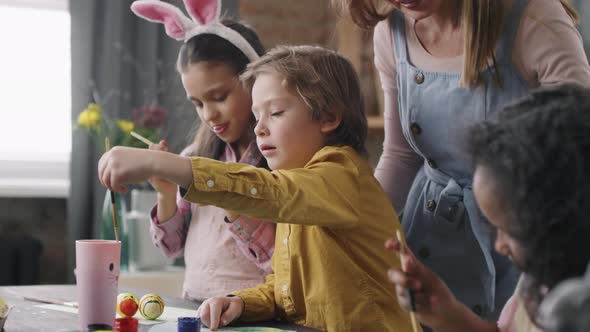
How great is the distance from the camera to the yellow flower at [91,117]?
288 cm

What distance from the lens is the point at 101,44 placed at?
3.21 meters

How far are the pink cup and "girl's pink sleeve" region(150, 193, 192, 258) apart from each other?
2.05 feet

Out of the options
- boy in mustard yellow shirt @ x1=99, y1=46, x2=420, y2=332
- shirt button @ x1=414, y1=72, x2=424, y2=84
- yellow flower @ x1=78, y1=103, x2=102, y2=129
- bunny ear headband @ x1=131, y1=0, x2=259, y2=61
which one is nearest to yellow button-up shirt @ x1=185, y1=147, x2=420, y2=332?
boy in mustard yellow shirt @ x1=99, y1=46, x2=420, y2=332

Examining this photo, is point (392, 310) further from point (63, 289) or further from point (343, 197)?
point (63, 289)

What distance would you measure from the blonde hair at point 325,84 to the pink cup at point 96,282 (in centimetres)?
48

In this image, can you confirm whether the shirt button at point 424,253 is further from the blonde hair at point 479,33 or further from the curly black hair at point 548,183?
the curly black hair at point 548,183

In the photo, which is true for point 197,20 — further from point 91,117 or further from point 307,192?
point 91,117

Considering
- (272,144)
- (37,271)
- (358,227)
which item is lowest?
(37,271)

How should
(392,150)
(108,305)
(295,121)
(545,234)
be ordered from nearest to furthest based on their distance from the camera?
1. (545,234)
2. (108,305)
3. (295,121)
4. (392,150)

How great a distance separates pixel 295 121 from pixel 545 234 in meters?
0.74

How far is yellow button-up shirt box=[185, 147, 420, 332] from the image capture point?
1271 mm

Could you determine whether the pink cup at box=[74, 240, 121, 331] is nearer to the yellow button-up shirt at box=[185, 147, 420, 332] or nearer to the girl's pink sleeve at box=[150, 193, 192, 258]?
the yellow button-up shirt at box=[185, 147, 420, 332]

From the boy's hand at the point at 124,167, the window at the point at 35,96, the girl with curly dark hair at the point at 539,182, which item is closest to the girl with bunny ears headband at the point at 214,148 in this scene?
the boy's hand at the point at 124,167

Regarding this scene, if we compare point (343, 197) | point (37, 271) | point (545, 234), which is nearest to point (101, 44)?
point (37, 271)
